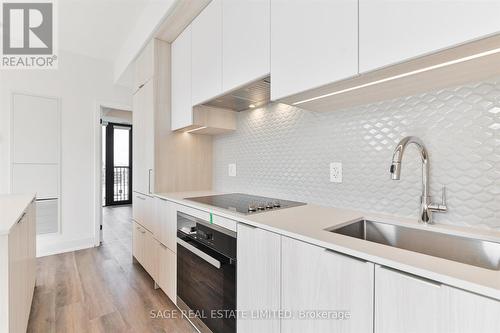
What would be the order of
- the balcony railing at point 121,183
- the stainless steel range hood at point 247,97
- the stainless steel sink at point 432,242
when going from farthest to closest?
the balcony railing at point 121,183
the stainless steel range hood at point 247,97
the stainless steel sink at point 432,242

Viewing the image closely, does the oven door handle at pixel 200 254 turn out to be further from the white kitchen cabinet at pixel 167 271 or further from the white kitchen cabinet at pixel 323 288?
the white kitchen cabinet at pixel 323 288

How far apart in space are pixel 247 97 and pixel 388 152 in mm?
996

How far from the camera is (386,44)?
2.82ft

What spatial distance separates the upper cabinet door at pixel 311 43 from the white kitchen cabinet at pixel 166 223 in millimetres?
1199

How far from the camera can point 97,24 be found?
2691 millimetres

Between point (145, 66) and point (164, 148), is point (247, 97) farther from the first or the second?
point (145, 66)

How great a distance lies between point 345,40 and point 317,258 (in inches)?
33.7

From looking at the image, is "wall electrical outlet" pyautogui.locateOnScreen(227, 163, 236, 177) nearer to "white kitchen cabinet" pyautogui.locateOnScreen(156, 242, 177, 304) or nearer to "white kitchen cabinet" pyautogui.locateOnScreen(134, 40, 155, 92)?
"white kitchen cabinet" pyautogui.locateOnScreen(156, 242, 177, 304)

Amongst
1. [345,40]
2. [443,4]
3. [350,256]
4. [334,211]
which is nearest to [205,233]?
[334,211]

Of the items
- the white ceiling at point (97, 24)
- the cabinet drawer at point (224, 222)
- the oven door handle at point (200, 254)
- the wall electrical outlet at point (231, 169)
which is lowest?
the oven door handle at point (200, 254)

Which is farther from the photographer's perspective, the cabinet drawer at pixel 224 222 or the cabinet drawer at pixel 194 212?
the cabinet drawer at pixel 194 212

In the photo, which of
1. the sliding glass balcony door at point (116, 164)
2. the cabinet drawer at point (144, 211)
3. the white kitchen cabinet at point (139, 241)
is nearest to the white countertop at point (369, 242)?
the cabinet drawer at point (144, 211)

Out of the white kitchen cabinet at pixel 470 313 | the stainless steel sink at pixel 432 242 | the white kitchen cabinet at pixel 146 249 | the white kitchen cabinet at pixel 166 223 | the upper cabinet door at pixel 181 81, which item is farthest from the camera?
the white kitchen cabinet at pixel 146 249

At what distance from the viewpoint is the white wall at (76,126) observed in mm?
3209
